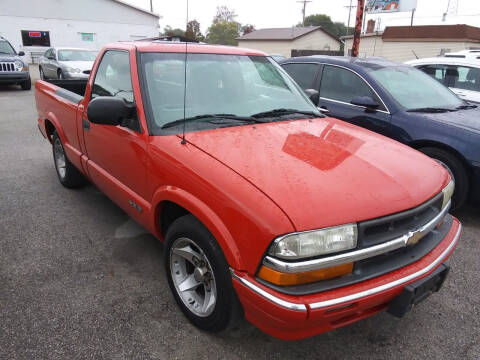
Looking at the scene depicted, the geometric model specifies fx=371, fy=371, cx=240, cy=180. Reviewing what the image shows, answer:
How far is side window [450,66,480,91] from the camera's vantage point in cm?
650

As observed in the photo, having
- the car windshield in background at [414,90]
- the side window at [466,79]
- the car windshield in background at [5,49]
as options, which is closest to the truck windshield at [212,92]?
the car windshield in background at [414,90]

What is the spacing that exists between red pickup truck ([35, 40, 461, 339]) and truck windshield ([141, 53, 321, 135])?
1 cm

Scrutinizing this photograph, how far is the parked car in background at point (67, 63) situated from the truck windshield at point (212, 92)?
1124 cm

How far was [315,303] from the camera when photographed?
1.73 meters

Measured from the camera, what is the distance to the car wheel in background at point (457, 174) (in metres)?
3.91

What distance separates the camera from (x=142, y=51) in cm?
286

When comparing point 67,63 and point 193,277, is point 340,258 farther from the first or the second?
point 67,63

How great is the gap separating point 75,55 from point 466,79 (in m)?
13.3

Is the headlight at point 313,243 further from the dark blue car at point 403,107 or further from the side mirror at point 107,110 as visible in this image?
the dark blue car at point 403,107

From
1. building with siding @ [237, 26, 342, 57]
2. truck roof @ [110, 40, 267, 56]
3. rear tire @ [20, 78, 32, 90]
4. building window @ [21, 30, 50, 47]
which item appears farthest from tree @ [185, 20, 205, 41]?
building with siding @ [237, 26, 342, 57]

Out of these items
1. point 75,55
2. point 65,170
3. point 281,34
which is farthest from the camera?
point 281,34

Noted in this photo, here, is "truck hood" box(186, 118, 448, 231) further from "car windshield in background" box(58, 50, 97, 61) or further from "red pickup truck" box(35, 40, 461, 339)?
"car windshield in background" box(58, 50, 97, 61)

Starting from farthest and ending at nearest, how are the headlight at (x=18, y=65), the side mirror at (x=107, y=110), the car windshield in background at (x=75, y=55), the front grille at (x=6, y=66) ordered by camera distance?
the car windshield in background at (x=75, y=55)
the headlight at (x=18, y=65)
the front grille at (x=6, y=66)
the side mirror at (x=107, y=110)

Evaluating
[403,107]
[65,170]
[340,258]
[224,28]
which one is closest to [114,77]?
[65,170]
